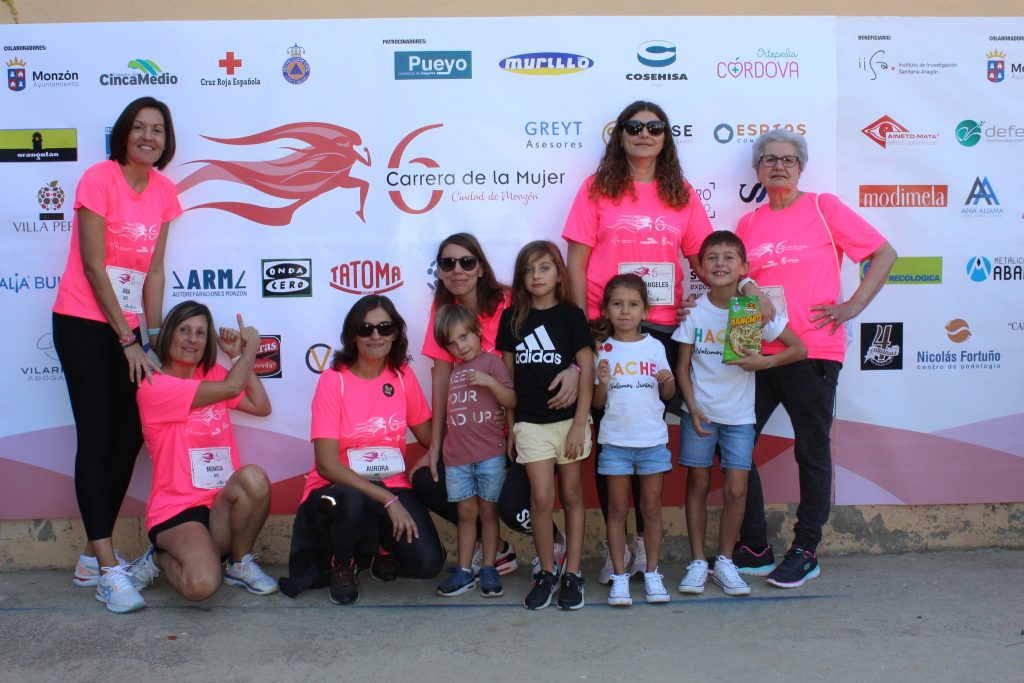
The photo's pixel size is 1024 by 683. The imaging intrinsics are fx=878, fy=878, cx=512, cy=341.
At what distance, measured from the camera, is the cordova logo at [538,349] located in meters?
3.74

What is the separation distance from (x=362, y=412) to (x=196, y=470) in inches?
31.1

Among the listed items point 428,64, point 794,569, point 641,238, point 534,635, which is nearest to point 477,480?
point 534,635

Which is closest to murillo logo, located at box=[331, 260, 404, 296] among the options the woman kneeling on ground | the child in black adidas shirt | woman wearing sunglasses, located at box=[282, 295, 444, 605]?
woman wearing sunglasses, located at box=[282, 295, 444, 605]

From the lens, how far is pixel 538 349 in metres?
3.75

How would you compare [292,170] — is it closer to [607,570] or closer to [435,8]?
[435,8]

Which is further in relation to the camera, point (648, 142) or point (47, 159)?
point (47, 159)

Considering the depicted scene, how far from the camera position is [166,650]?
11.2 feet

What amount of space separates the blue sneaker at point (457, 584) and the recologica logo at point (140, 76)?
2.75 metres

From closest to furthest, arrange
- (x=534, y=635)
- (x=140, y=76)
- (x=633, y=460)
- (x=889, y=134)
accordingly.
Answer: (x=534, y=635)
(x=633, y=460)
(x=140, y=76)
(x=889, y=134)

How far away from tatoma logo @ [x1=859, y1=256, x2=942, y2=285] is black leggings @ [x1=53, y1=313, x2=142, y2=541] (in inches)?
148

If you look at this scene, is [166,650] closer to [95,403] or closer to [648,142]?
[95,403]

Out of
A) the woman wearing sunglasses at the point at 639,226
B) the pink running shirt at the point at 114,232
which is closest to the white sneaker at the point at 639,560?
the woman wearing sunglasses at the point at 639,226

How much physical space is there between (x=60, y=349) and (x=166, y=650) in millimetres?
1480

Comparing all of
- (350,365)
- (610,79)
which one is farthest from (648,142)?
(350,365)
